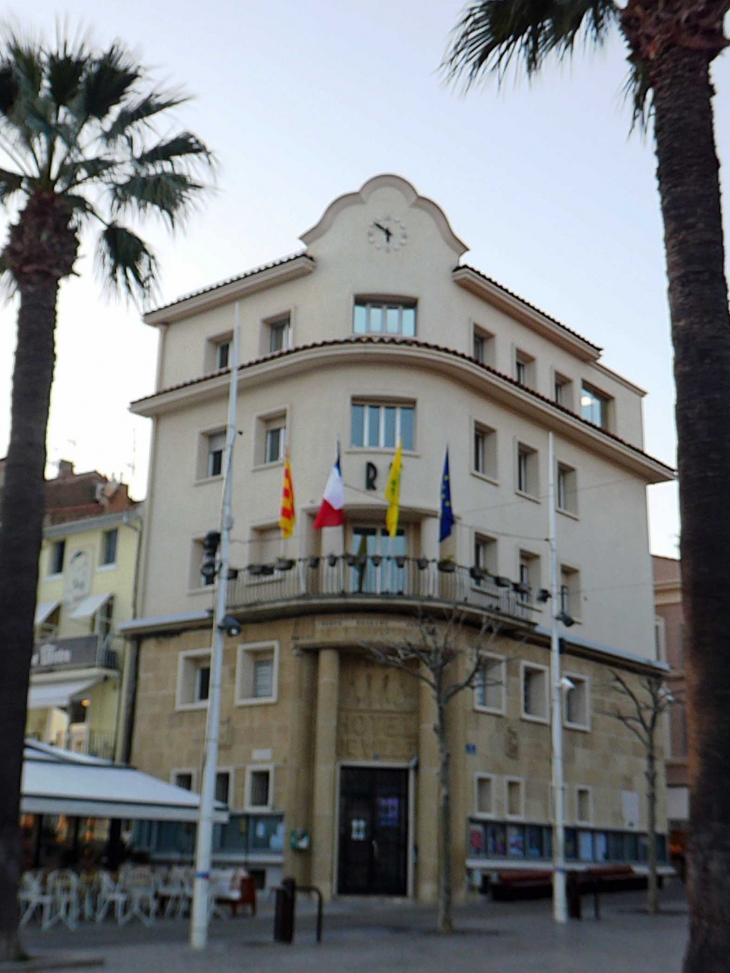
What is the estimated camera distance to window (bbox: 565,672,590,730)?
35.6 metres

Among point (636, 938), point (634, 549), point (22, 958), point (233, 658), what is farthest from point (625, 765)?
point (22, 958)

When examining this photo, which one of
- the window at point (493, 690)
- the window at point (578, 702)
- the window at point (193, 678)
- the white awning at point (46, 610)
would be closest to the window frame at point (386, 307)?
the window at point (493, 690)

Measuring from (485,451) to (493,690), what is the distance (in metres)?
7.26

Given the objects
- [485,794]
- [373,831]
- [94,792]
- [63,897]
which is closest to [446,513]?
[485,794]

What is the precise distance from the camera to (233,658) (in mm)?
32062

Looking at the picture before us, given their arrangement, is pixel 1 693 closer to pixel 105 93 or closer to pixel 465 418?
pixel 105 93

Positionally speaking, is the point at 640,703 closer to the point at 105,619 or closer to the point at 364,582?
the point at 364,582

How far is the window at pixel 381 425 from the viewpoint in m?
32.2

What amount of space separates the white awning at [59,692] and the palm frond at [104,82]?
20.2 m

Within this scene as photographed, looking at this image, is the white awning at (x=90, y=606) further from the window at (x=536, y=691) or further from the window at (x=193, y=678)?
the window at (x=536, y=691)

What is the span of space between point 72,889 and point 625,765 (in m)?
20.6

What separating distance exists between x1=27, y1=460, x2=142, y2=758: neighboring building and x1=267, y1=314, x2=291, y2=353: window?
22.5 ft

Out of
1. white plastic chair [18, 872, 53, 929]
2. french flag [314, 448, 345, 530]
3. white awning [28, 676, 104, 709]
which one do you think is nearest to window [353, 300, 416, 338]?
french flag [314, 448, 345, 530]

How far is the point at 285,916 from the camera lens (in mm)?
19094
